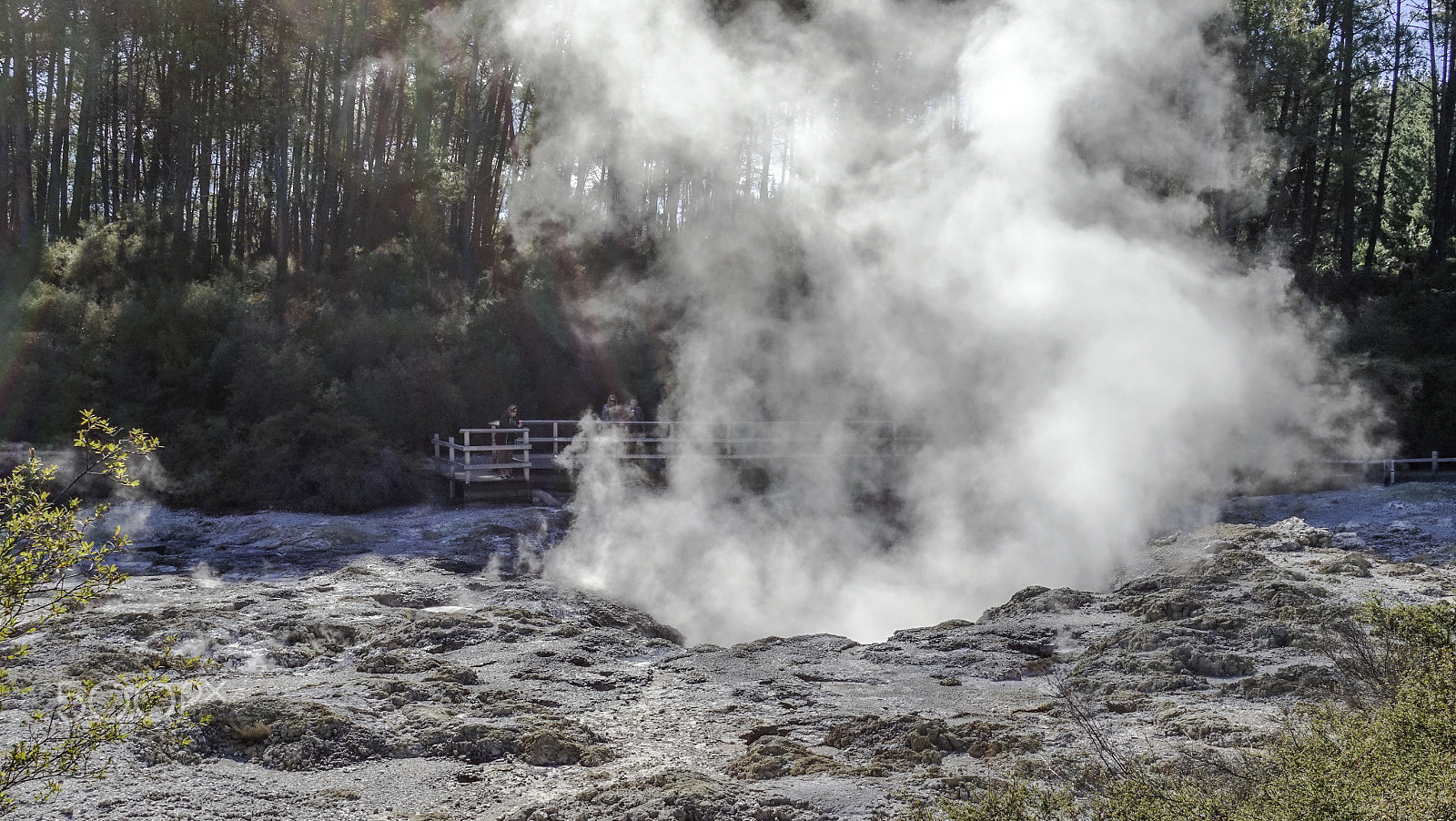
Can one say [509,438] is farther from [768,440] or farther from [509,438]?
[768,440]

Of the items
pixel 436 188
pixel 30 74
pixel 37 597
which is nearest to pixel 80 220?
pixel 30 74

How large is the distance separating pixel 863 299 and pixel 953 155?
4.44 meters

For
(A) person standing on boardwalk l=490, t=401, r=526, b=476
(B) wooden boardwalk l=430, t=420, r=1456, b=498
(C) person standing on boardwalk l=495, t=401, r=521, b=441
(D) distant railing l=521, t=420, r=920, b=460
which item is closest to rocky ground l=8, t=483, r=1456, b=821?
(B) wooden boardwalk l=430, t=420, r=1456, b=498

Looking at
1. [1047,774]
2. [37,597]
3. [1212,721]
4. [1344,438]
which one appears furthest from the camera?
Result: [1344,438]

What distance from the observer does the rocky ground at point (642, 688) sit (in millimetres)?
6246

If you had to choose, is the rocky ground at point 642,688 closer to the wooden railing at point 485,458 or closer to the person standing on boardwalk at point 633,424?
the wooden railing at point 485,458

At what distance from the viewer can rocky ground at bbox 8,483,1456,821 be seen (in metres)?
6.25

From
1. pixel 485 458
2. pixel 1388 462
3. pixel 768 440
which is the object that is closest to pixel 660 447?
pixel 768 440

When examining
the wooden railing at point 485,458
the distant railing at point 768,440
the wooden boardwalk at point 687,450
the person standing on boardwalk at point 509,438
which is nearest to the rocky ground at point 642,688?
the wooden railing at point 485,458

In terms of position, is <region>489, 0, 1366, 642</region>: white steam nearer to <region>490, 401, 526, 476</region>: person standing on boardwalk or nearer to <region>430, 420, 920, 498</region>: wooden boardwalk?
<region>430, 420, 920, 498</region>: wooden boardwalk

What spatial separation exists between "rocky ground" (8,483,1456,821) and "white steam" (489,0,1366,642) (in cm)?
264

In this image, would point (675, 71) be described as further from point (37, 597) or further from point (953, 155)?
point (37, 597)

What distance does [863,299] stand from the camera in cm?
2198

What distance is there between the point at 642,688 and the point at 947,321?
41.4 ft
